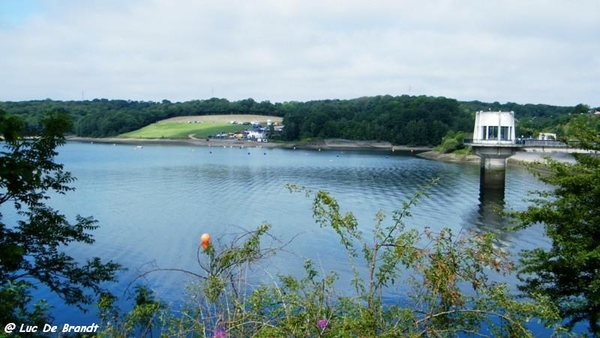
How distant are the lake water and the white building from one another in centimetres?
613

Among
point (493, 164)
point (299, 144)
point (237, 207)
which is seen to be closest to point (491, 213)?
point (493, 164)

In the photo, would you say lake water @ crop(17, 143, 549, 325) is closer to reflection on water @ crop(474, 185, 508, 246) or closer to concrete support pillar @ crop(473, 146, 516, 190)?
reflection on water @ crop(474, 185, 508, 246)

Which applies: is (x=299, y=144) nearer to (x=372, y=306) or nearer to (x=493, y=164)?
(x=493, y=164)

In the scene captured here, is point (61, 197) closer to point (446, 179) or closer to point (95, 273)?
point (95, 273)

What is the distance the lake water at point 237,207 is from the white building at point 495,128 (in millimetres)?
6133

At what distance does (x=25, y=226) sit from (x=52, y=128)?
8.95 feet

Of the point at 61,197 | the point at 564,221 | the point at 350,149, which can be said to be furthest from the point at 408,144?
the point at 564,221

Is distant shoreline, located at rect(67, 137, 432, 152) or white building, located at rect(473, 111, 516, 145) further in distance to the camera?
distant shoreline, located at rect(67, 137, 432, 152)

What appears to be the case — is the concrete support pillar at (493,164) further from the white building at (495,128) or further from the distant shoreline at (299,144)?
the distant shoreline at (299,144)

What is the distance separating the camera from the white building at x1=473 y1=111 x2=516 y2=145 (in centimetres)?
5806

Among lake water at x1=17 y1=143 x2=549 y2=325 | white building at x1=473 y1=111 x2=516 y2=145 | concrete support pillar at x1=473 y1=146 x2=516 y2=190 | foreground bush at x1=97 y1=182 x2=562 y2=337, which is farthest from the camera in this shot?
white building at x1=473 y1=111 x2=516 y2=145

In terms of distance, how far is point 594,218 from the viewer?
45.3ft

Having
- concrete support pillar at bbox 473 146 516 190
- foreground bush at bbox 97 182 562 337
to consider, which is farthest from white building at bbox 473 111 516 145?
foreground bush at bbox 97 182 562 337

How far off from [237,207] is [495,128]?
102 ft
